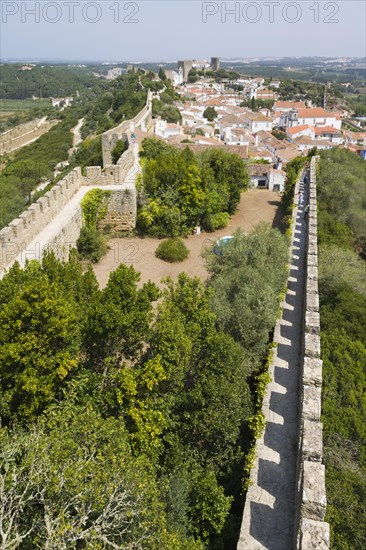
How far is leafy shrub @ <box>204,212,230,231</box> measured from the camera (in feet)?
58.4

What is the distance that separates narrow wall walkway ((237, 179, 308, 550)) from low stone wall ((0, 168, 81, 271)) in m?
6.37

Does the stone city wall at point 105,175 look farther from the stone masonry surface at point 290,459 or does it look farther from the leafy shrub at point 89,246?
the stone masonry surface at point 290,459

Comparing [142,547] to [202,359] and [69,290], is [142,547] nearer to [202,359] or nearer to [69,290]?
[202,359]

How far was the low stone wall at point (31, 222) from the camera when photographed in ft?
34.0

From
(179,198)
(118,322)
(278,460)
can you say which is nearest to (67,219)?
(179,198)

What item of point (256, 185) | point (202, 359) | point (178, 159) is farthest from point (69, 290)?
point (256, 185)

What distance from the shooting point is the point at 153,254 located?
15.4 m

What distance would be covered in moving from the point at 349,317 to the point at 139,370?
7075 millimetres

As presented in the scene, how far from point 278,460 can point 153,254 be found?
957 centimetres

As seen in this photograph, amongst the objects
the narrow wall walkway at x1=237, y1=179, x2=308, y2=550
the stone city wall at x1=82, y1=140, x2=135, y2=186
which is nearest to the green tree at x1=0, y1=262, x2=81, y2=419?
the narrow wall walkway at x1=237, y1=179, x2=308, y2=550

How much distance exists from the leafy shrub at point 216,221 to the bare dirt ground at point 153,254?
0.72 feet

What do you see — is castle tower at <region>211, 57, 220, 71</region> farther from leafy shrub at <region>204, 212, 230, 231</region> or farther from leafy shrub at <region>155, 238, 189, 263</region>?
leafy shrub at <region>155, 238, 189, 263</region>

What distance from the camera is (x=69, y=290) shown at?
7910 mm

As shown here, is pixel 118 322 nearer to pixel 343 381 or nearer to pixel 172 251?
pixel 343 381
